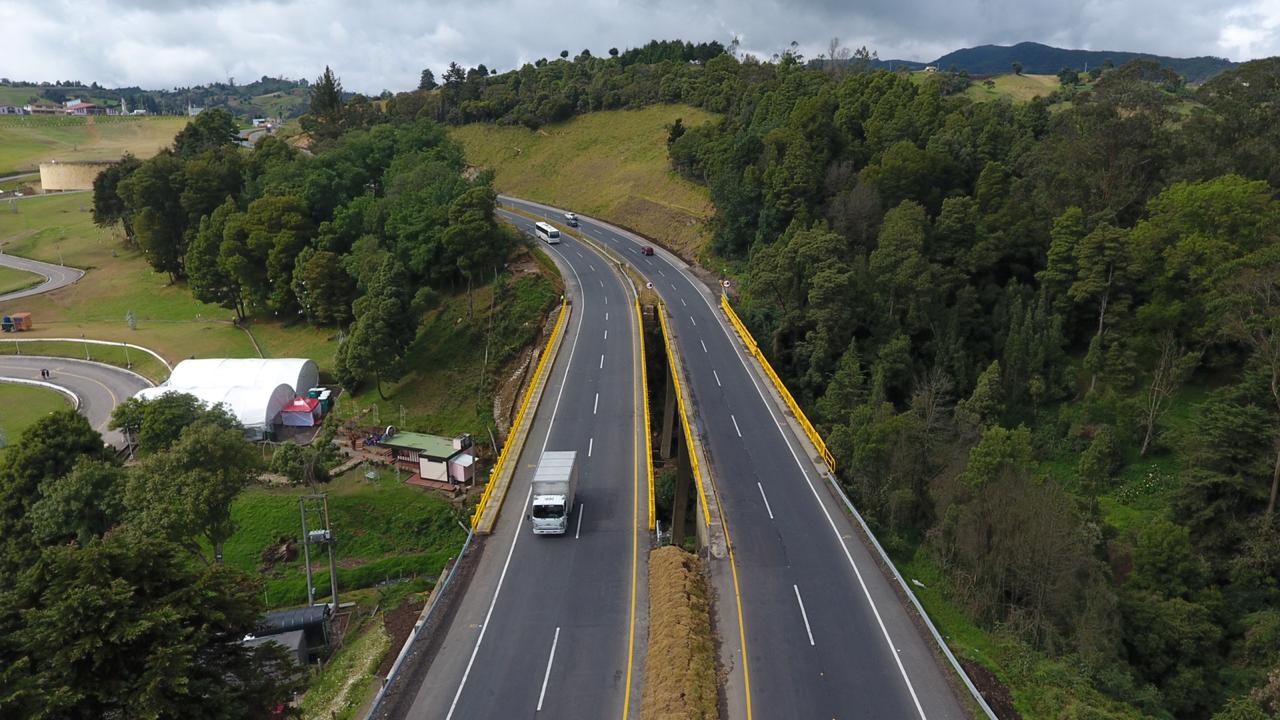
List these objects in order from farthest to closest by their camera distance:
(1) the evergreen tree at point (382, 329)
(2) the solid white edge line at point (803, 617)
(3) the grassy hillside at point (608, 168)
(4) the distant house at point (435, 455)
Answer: (3) the grassy hillside at point (608, 168), (1) the evergreen tree at point (382, 329), (4) the distant house at point (435, 455), (2) the solid white edge line at point (803, 617)

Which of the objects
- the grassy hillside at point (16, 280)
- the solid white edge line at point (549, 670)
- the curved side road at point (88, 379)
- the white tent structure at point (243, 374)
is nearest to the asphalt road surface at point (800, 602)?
the solid white edge line at point (549, 670)

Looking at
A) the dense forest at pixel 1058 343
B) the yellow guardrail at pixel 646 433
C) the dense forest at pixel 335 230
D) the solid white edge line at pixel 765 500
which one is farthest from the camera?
the dense forest at pixel 335 230

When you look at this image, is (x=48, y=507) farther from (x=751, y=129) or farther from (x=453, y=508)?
(x=751, y=129)

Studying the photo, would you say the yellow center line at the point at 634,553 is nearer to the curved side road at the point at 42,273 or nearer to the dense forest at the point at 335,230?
the dense forest at the point at 335,230

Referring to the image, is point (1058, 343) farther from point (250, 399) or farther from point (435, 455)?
point (250, 399)

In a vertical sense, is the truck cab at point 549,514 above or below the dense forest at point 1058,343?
below

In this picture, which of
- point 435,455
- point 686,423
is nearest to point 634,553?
point 686,423

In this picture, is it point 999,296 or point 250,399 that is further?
point 999,296

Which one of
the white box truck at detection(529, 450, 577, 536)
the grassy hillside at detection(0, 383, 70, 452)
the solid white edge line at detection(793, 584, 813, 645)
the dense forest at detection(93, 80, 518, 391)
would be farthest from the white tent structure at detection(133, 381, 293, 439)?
the solid white edge line at detection(793, 584, 813, 645)

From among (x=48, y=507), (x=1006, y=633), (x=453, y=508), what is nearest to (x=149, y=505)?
(x=48, y=507)
